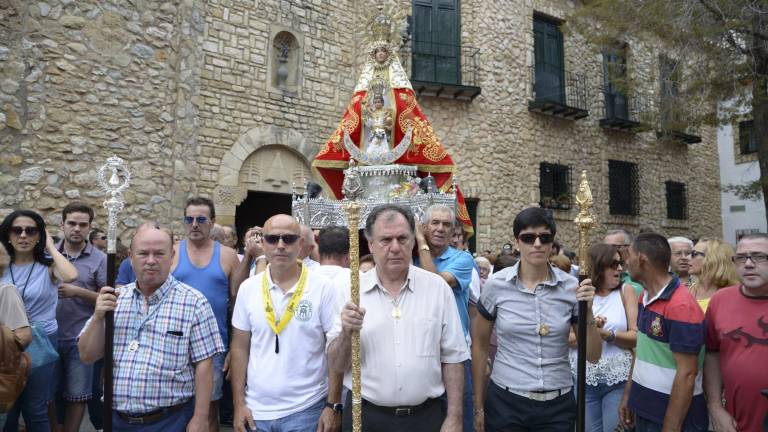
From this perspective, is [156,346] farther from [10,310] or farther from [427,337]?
[427,337]

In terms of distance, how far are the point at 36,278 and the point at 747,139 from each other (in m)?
20.8

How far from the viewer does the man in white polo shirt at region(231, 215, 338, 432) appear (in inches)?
113

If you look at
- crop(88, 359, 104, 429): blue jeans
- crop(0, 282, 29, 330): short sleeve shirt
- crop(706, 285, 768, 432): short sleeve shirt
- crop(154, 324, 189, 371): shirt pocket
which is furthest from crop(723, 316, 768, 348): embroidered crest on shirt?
crop(88, 359, 104, 429): blue jeans

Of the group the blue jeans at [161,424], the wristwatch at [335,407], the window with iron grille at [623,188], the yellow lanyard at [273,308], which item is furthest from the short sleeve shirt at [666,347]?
the window with iron grille at [623,188]

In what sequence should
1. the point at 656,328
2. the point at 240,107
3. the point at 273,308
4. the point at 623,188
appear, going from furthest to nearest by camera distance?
the point at 623,188 < the point at 240,107 < the point at 273,308 < the point at 656,328

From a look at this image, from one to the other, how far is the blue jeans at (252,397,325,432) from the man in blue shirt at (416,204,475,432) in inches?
35.8

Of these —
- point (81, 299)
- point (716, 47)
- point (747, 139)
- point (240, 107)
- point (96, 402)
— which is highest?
point (716, 47)

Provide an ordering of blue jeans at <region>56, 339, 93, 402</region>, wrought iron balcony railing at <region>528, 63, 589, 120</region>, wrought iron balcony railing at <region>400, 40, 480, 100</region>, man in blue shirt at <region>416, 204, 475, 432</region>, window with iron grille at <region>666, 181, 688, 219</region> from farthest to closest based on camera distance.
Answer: window with iron grille at <region>666, 181, 688, 219</region> < wrought iron balcony railing at <region>528, 63, 589, 120</region> < wrought iron balcony railing at <region>400, 40, 480, 100</region> < blue jeans at <region>56, 339, 93, 402</region> < man in blue shirt at <region>416, 204, 475, 432</region>

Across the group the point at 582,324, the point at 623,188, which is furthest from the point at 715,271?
the point at 623,188

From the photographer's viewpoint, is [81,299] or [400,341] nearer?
[400,341]

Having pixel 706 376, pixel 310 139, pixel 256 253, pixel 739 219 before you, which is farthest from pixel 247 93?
pixel 739 219

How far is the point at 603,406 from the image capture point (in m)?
3.62

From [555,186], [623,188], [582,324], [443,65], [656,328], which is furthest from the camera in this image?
[623,188]

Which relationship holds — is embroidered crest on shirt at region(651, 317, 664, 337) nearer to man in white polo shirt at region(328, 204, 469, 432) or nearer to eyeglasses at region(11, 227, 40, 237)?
man in white polo shirt at region(328, 204, 469, 432)
